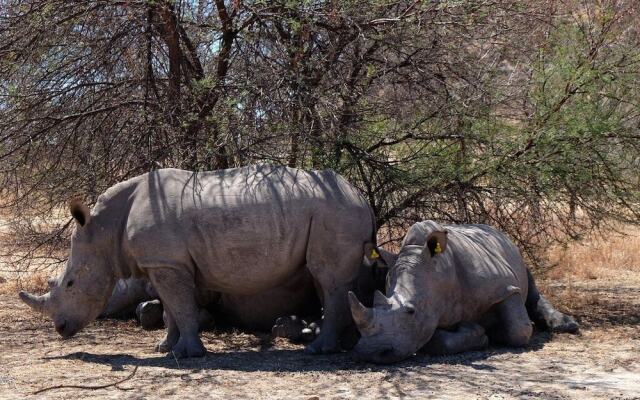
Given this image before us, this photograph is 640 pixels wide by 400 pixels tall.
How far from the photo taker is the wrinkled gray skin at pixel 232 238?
770cm

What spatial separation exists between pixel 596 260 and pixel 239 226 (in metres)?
7.00

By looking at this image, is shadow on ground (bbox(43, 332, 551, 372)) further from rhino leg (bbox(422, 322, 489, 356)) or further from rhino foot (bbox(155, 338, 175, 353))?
rhino foot (bbox(155, 338, 175, 353))

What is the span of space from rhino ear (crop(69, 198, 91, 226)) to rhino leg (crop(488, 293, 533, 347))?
3425 millimetres

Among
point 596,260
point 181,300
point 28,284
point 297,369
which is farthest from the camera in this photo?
point 596,260

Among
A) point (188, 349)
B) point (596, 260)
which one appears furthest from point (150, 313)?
point (596, 260)

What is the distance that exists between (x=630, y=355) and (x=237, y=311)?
3416mm

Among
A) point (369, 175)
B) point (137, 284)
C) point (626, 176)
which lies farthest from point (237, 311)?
point (626, 176)

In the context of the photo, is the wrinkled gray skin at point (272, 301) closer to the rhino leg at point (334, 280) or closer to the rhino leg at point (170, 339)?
the rhino leg at point (334, 280)

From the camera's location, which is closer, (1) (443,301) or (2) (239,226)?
(1) (443,301)

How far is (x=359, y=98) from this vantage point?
375 inches

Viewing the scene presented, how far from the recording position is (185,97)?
31.3 ft

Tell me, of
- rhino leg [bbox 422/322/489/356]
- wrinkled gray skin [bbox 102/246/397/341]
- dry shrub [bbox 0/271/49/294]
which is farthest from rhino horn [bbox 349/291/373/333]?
dry shrub [bbox 0/271/49/294]

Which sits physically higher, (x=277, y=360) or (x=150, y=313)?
(x=150, y=313)

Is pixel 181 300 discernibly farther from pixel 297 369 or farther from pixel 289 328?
pixel 297 369
